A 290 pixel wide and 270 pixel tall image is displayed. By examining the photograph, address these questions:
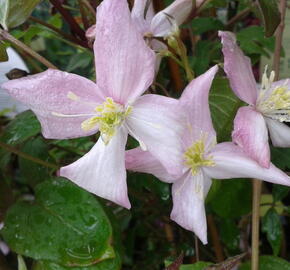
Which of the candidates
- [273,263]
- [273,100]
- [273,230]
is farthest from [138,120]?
[273,230]

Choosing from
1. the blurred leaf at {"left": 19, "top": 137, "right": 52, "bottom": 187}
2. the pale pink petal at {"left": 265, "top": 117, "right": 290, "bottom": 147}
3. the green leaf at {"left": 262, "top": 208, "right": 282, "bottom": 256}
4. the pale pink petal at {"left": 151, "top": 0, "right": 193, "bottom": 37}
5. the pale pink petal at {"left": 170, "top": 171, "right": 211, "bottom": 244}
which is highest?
the pale pink petal at {"left": 151, "top": 0, "right": 193, "bottom": 37}

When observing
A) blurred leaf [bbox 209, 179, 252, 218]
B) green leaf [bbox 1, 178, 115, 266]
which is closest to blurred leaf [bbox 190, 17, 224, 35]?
blurred leaf [bbox 209, 179, 252, 218]

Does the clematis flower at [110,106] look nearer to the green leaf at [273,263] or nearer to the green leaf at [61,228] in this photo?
the green leaf at [61,228]

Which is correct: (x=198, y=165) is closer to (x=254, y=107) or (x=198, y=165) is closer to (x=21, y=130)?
(x=254, y=107)

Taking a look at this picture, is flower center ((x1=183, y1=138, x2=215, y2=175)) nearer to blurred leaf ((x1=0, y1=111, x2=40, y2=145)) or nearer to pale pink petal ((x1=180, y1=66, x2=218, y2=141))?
pale pink petal ((x1=180, y1=66, x2=218, y2=141))

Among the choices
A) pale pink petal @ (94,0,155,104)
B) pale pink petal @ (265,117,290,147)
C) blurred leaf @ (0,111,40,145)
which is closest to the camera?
pale pink petal @ (94,0,155,104)

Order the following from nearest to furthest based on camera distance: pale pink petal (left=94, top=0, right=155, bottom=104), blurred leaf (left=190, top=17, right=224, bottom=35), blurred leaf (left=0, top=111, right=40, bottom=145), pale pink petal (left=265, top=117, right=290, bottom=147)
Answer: pale pink petal (left=94, top=0, right=155, bottom=104)
pale pink petal (left=265, top=117, right=290, bottom=147)
blurred leaf (left=0, top=111, right=40, bottom=145)
blurred leaf (left=190, top=17, right=224, bottom=35)

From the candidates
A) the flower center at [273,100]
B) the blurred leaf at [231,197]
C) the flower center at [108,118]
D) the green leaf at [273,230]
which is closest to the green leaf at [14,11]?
the flower center at [108,118]
